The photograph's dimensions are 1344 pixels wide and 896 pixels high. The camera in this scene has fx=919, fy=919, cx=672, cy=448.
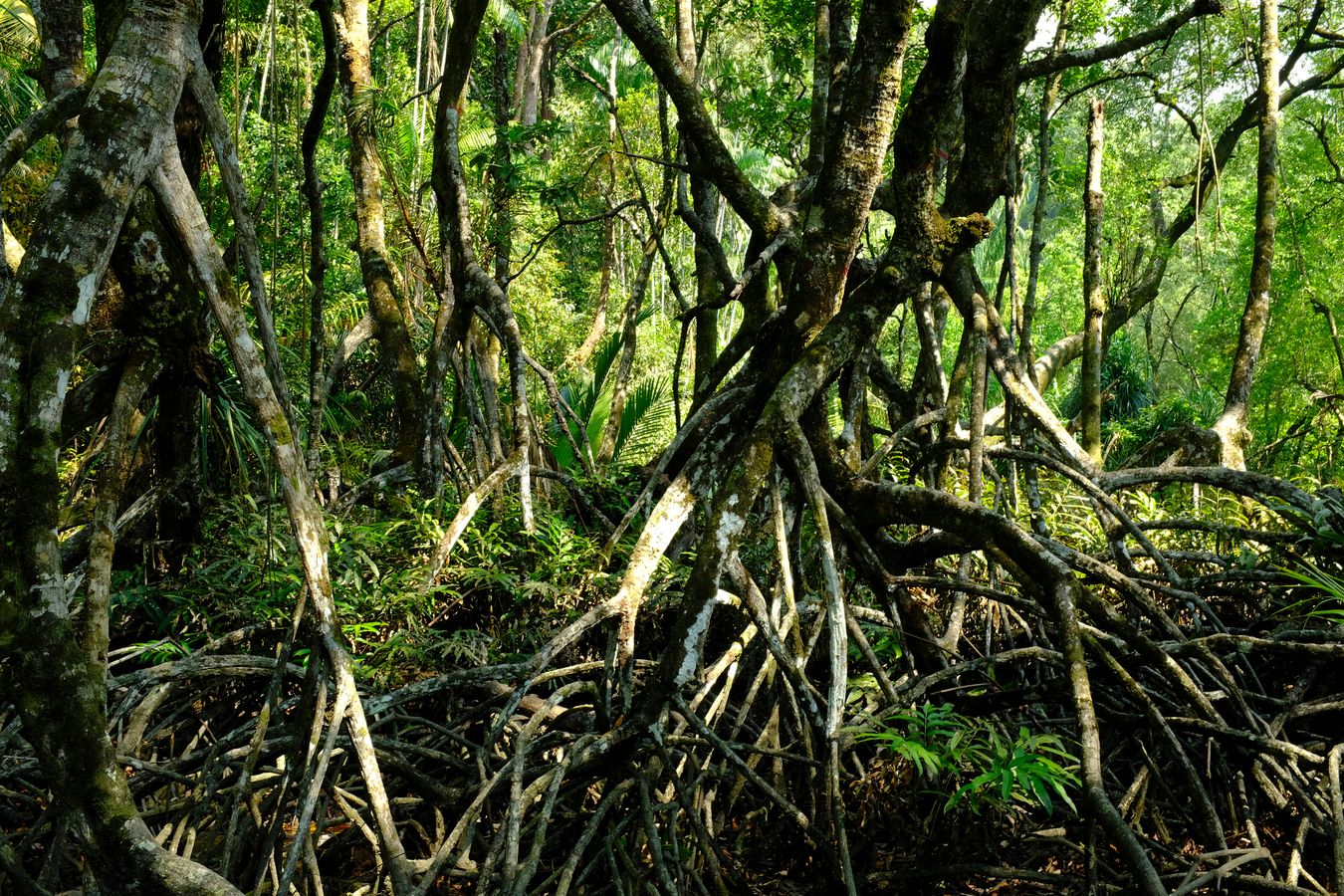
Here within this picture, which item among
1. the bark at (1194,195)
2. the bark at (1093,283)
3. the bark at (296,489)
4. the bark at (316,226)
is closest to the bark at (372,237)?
the bark at (316,226)

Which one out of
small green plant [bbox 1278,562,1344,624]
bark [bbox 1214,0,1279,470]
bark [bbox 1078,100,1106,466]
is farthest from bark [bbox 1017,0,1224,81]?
small green plant [bbox 1278,562,1344,624]

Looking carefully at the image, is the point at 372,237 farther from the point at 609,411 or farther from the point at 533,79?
the point at 533,79

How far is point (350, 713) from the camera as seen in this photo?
85.3 inches

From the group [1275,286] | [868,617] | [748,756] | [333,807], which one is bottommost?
[333,807]

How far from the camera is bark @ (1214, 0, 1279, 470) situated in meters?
Answer: 4.87

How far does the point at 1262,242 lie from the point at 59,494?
5634 mm

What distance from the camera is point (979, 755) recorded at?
8.11ft

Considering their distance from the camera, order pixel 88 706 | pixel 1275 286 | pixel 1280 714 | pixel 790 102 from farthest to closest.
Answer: pixel 1275 286
pixel 790 102
pixel 1280 714
pixel 88 706

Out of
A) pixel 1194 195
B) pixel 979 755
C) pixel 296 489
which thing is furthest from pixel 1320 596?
pixel 1194 195

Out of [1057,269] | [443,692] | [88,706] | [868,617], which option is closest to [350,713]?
[88,706]

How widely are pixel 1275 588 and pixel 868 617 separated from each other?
1.67 metres

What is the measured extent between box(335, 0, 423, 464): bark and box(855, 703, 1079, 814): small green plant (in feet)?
10.7

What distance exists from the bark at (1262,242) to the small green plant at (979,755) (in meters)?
2.93

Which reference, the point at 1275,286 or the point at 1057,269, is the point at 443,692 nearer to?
the point at 1275,286
